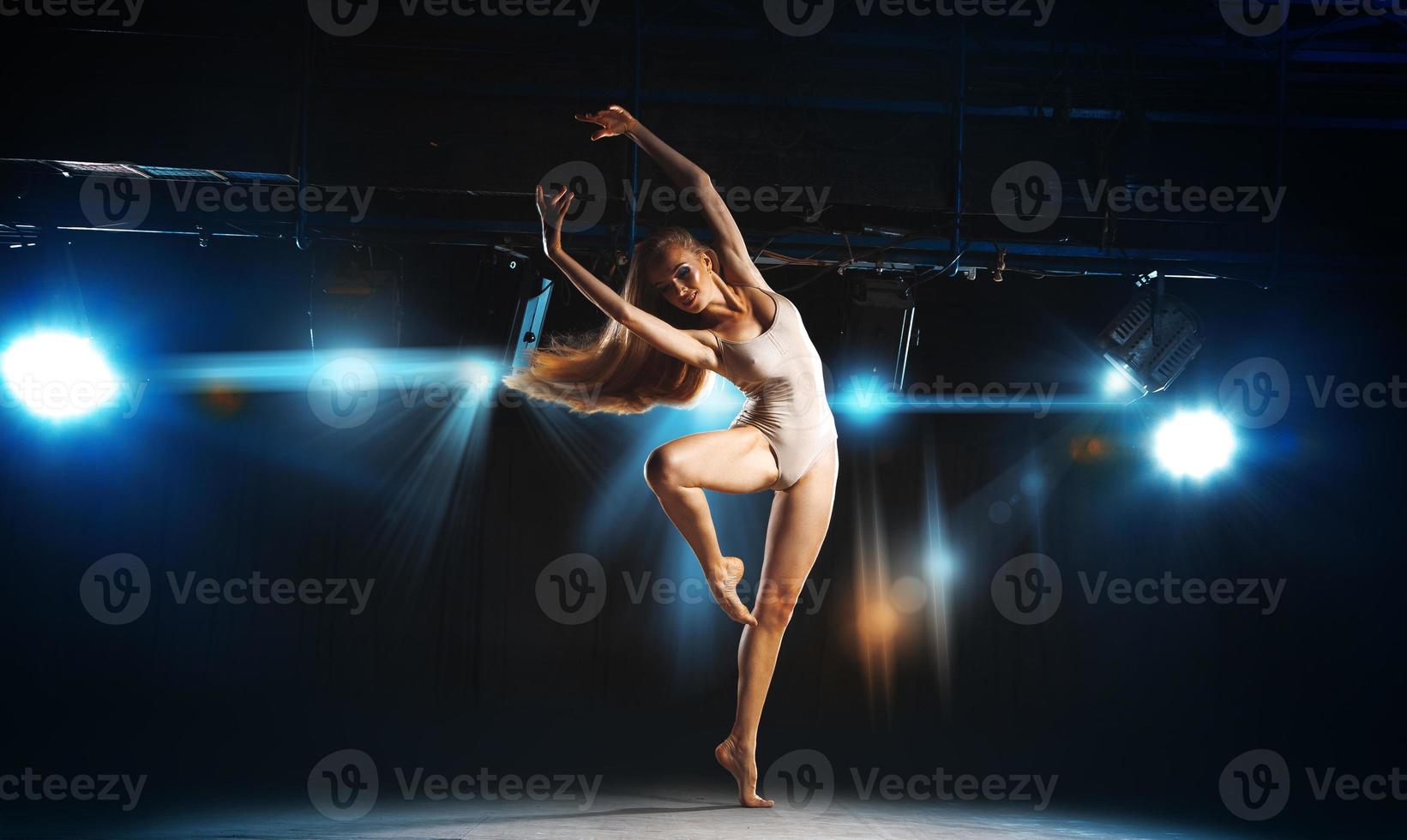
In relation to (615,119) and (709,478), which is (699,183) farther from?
(709,478)

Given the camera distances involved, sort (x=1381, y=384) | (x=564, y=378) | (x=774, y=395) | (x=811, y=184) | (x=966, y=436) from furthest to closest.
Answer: (x=966, y=436) → (x=1381, y=384) → (x=811, y=184) → (x=564, y=378) → (x=774, y=395)

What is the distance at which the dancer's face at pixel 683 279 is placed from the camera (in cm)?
326

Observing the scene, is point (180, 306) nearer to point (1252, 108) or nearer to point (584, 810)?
point (584, 810)

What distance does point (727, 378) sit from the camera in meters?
3.25

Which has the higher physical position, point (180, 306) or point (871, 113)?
point (871, 113)

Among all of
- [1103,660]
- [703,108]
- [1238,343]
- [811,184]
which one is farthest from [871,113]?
[1103,660]

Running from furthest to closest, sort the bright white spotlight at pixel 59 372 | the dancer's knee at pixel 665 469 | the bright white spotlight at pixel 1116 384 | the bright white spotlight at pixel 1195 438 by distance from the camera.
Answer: the bright white spotlight at pixel 1195 438, the bright white spotlight at pixel 59 372, the bright white spotlight at pixel 1116 384, the dancer's knee at pixel 665 469

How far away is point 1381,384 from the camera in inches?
241

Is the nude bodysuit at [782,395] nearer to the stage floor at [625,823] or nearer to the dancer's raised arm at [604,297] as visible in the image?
the dancer's raised arm at [604,297]

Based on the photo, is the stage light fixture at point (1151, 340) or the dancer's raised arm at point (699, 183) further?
the stage light fixture at point (1151, 340)

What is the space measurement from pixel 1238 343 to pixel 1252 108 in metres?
1.81

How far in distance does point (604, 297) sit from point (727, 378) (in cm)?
50

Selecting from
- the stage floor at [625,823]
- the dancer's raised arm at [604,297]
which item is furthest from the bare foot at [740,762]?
the dancer's raised arm at [604,297]

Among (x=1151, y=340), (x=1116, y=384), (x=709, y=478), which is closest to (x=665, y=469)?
(x=709, y=478)
